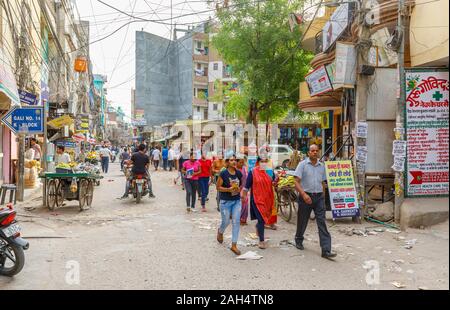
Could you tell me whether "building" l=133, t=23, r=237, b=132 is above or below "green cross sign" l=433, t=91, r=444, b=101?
above

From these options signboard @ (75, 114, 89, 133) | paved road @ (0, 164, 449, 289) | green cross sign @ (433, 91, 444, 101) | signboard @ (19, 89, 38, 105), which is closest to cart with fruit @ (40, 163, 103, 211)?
paved road @ (0, 164, 449, 289)

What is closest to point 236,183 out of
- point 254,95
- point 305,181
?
point 305,181

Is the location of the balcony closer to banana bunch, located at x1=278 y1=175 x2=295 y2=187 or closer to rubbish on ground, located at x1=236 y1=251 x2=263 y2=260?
banana bunch, located at x1=278 y1=175 x2=295 y2=187

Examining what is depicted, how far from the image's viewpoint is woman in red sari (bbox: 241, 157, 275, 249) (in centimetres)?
677

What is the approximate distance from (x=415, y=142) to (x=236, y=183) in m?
4.16

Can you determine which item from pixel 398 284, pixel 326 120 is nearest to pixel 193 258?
pixel 398 284

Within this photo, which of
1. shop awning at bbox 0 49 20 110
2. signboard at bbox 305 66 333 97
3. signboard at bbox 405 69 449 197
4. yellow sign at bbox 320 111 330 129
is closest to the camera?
signboard at bbox 405 69 449 197

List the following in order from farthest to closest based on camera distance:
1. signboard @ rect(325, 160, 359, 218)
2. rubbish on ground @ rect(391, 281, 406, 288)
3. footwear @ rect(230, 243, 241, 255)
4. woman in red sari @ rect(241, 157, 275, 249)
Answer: signboard @ rect(325, 160, 359, 218) → woman in red sari @ rect(241, 157, 275, 249) → footwear @ rect(230, 243, 241, 255) → rubbish on ground @ rect(391, 281, 406, 288)

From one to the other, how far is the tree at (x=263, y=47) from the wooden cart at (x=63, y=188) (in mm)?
10884

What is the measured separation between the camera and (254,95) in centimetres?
1958

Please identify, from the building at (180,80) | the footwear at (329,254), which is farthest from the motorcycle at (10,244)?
the building at (180,80)

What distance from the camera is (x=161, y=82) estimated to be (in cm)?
5575

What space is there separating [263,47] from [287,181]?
37.0ft

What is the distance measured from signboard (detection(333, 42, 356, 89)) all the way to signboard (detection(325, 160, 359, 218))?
1.96m
